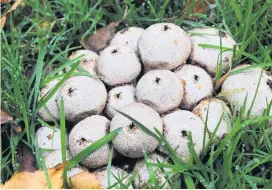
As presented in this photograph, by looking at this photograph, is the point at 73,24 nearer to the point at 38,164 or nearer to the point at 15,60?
the point at 15,60

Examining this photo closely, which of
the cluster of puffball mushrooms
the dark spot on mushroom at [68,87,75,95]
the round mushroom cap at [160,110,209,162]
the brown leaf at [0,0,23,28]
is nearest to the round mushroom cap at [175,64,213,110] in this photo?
the cluster of puffball mushrooms

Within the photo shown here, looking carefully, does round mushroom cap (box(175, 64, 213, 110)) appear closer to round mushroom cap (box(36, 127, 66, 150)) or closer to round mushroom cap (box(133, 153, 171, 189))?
round mushroom cap (box(133, 153, 171, 189))

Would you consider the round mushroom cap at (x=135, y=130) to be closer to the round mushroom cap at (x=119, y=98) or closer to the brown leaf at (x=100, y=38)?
the round mushroom cap at (x=119, y=98)

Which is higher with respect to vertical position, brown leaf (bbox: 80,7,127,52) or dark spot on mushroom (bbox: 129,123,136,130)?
brown leaf (bbox: 80,7,127,52)

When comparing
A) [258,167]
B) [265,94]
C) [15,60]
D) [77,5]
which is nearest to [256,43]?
[265,94]

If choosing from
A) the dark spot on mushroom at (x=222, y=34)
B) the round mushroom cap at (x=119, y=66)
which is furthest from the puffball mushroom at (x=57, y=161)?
the dark spot on mushroom at (x=222, y=34)

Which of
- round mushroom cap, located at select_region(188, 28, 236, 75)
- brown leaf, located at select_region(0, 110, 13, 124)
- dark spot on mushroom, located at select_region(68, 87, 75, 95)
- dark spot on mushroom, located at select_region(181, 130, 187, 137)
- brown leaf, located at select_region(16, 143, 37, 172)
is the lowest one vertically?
brown leaf, located at select_region(16, 143, 37, 172)

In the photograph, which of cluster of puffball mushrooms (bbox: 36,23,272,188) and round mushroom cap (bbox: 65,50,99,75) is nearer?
cluster of puffball mushrooms (bbox: 36,23,272,188)
